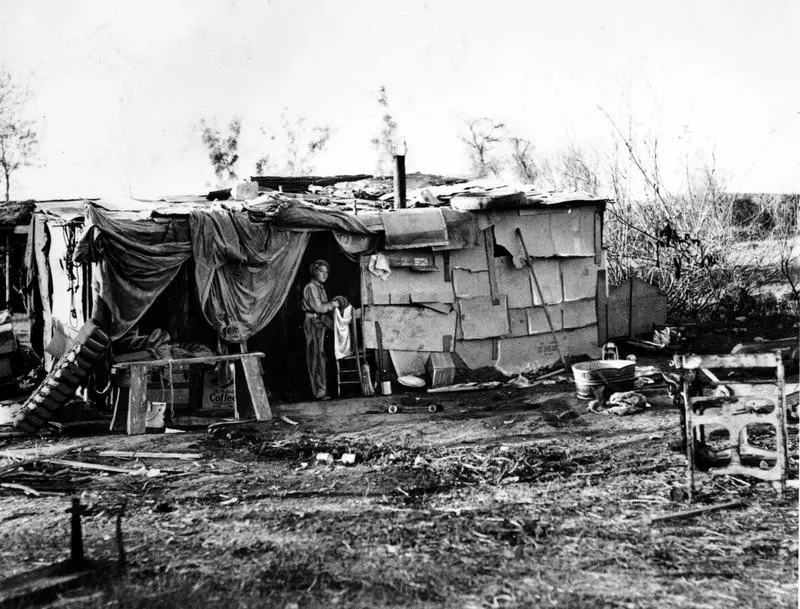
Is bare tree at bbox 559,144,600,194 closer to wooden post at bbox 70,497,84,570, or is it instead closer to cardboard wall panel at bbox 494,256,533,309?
cardboard wall panel at bbox 494,256,533,309

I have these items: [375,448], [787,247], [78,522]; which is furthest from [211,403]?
[787,247]

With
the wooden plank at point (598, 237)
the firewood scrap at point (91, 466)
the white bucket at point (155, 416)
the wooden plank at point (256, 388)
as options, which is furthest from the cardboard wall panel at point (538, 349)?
the firewood scrap at point (91, 466)

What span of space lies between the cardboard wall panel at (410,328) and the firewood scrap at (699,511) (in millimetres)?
6486

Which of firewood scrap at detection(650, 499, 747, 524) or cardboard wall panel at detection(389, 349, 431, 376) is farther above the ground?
cardboard wall panel at detection(389, 349, 431, 376)

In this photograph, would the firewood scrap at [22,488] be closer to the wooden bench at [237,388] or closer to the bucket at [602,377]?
the wooden bench at [237,388]

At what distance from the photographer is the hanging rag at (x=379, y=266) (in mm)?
11688

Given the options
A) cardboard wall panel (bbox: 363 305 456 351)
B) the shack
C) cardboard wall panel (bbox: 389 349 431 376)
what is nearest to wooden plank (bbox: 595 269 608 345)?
the shack

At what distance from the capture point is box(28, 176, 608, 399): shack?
10477 mm

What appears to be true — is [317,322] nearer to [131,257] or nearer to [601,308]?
[131,257]

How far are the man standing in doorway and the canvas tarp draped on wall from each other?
354mm

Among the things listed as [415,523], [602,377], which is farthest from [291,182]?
[415,523]

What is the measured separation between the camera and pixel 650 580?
190 inches

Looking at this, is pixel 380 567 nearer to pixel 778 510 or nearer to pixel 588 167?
pixel 778 510

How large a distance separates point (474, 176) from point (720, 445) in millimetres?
9608
